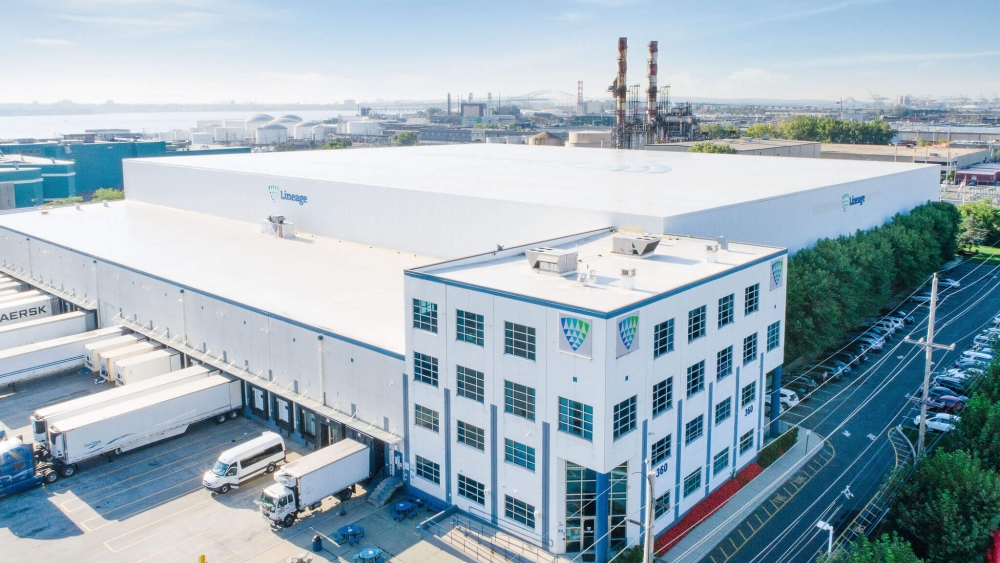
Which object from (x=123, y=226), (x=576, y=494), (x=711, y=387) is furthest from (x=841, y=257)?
(x=123, y=226)

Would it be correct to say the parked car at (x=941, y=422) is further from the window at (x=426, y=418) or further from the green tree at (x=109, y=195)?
the green tree at (x=109, y=195)

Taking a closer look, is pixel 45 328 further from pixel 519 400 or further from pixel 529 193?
pixel 519 400

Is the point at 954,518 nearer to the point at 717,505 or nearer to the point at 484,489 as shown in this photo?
the point at 717,505

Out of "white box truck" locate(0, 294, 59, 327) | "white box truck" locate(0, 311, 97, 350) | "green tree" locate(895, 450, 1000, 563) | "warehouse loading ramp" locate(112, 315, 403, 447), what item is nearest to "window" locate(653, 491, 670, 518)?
"green tree" locate(895, 450, 1000, 563)

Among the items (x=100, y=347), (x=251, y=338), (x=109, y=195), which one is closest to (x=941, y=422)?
(x=251, y=338)

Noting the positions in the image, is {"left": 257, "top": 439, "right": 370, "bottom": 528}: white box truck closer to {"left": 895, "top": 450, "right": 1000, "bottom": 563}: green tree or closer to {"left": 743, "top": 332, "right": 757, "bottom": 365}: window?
{"left": 743, "top": 332, "right": 757, "bottom": 365}: window

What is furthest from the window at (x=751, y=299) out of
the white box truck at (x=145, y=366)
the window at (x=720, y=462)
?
the white box truck at (x=145, y=366)
